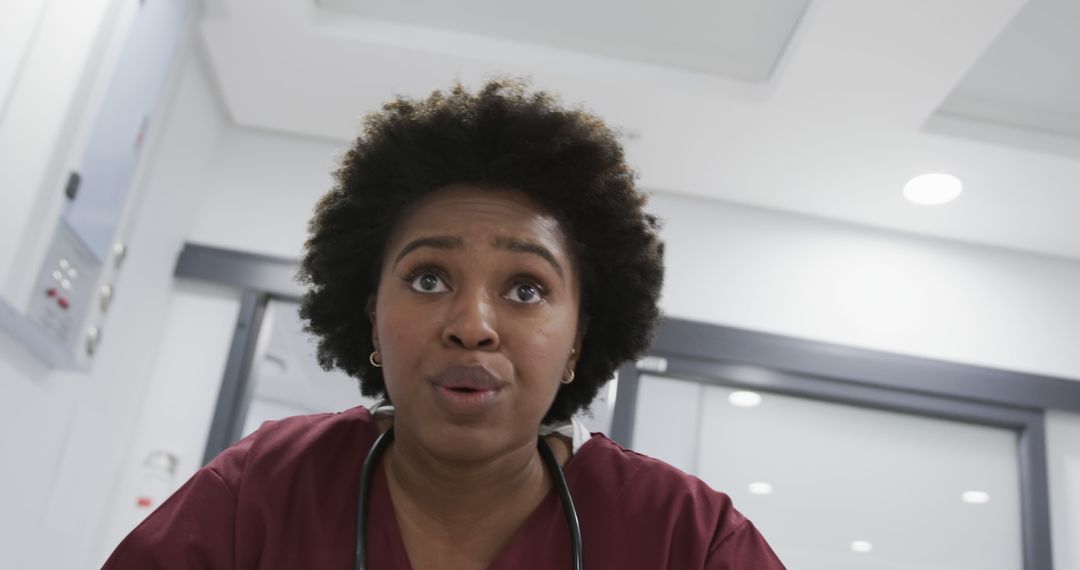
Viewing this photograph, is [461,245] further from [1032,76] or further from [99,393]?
[1032,76]

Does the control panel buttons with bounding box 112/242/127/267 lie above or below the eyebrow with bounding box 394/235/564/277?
above

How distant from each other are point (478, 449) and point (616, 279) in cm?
36

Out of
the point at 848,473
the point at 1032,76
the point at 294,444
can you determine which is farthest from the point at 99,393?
→ the point at 1032,76

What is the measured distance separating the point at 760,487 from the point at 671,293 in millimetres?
581

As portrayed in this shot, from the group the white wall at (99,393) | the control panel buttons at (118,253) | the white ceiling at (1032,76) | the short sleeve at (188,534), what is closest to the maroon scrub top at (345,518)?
the short sleeve at (188,534)

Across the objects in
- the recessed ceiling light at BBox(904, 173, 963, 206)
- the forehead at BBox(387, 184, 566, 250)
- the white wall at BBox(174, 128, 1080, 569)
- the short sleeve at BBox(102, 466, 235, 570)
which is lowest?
the short sleeve at BBox(102, 466, 235, 570)

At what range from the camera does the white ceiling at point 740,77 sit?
2.16m

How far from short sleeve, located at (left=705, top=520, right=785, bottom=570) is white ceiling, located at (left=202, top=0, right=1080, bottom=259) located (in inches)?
54.5

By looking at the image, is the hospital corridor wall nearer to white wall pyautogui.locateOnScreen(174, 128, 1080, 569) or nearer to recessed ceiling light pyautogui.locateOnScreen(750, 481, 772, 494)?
white wall pyautogui.locateOnScreen(174, 128, 1080, 569)

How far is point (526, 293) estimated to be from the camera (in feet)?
3.26

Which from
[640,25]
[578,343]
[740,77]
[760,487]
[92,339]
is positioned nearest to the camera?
[578,343]

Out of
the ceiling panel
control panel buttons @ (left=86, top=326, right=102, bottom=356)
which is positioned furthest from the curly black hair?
the ceiling panel

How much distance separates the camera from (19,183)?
4.97ft

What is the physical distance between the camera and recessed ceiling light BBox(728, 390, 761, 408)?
272cm
